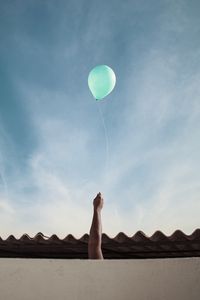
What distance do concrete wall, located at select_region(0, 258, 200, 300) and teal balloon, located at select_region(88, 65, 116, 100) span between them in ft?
10.7

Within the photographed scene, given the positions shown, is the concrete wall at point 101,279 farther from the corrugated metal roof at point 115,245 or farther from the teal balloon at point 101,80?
the teal balloon at point 101,80

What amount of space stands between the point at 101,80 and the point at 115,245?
2.53 metres

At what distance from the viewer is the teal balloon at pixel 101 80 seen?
469cm

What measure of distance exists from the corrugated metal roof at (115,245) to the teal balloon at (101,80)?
2282 mm

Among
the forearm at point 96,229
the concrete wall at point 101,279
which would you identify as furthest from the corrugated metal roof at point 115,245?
the concrete wall at point 101,279

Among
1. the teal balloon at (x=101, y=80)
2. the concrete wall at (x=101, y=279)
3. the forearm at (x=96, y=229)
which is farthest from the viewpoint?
the teal balloon at (x=101, y=80)

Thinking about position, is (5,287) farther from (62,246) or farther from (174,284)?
(62,246)

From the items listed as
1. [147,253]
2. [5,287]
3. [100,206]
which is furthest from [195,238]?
[5,287]

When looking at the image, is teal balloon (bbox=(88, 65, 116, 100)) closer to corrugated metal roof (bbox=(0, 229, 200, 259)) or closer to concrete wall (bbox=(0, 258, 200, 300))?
corrugated metal roof (bbox=(0, 229, 200, 259))

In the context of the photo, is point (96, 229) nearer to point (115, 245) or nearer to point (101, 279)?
point (101, 279)

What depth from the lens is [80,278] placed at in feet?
6.57

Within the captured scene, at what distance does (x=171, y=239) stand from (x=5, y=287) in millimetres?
2387

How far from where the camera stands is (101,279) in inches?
77.6

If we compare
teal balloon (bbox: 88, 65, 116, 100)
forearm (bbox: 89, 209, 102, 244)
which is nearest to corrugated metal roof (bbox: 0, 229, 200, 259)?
forearm (bbox: 89, 209, 102, 244)
